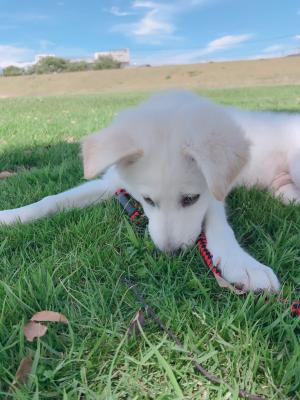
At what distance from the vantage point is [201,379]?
4.39 feet

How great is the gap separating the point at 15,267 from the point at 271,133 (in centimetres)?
224

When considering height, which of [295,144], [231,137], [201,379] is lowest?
[201,379]

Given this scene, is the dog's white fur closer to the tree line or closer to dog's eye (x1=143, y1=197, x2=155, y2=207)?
dog's eye (x1=143, y1=197, x2=155, y2=207)

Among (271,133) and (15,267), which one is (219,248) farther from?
(271,133)

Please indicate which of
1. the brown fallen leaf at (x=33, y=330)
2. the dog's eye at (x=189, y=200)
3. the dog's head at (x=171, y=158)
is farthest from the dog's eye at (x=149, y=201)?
the brown fallen leaf at (x=33, y=330)

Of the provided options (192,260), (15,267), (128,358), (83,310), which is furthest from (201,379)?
(15,267)

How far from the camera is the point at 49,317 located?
5.26 feet

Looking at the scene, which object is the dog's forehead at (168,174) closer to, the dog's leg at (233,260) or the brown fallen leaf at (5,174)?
the dog's leg at (233,260)

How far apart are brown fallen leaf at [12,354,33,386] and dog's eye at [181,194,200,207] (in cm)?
114

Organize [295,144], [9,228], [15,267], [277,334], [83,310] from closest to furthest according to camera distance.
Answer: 1. [277,334]
2. [83,310]
3. [15,267]
4. [9,228]
5. [295,144]

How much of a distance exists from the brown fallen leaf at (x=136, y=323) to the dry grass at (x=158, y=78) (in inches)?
1292

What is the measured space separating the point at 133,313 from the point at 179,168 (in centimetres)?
84

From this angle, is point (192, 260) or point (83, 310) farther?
point (192, 260)

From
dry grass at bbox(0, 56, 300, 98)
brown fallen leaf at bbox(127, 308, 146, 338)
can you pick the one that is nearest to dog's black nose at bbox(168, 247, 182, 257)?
brown fallen leaf at bbox(127, 308, 146, 338)
